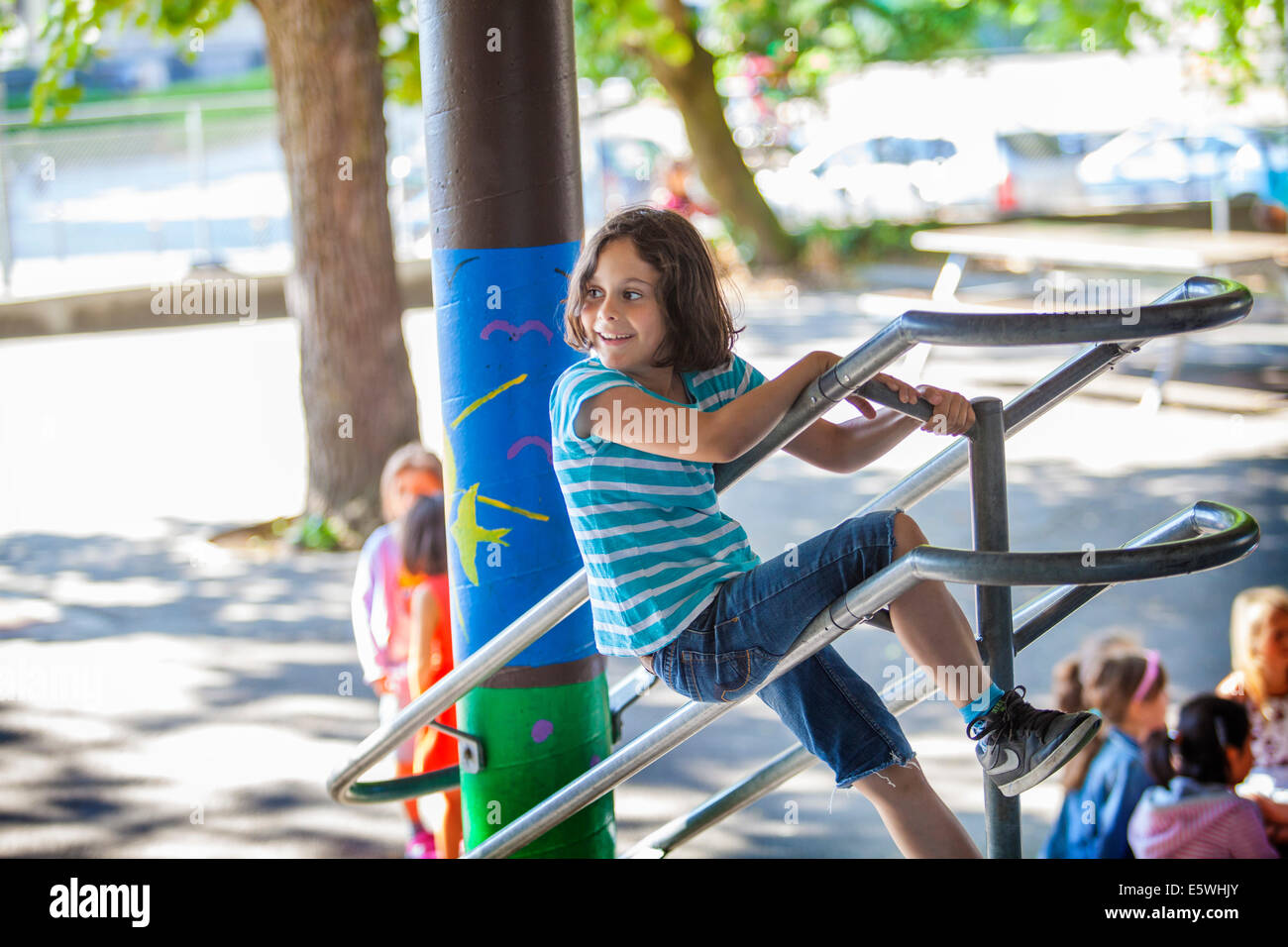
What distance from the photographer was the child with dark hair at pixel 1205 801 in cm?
315

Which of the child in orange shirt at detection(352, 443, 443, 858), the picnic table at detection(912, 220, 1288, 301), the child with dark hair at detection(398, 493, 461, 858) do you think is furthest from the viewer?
the picnic table at detection(912, 220, 1288, 301)

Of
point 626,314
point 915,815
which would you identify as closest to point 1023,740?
point 915,815

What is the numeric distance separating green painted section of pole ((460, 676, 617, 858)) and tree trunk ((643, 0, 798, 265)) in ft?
42.4

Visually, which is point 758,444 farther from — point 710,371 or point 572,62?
point 572,62

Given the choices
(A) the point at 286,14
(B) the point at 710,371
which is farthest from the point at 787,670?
(A) the point at 286,14

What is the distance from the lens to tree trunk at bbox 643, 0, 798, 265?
49.8 ft

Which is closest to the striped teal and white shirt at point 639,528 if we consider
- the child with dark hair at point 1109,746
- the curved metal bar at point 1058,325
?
the curved metal bar at point 1058,325

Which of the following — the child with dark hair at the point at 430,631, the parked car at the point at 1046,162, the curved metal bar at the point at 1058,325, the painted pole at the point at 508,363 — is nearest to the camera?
the curved metal bar at the point at 1058,325

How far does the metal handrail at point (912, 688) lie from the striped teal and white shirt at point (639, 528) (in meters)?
0.29

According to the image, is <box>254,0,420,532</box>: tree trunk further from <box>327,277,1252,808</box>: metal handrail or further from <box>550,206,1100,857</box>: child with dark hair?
<box>550,206,1100,857</box>: child with dark hair

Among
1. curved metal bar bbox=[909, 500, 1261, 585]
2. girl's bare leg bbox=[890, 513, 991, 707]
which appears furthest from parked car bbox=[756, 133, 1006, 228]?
curved metal bar bbox=[909, 500, 1261, 585]

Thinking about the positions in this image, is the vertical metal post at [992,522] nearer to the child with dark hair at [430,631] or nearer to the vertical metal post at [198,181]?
the child with dark hair at [430,631]

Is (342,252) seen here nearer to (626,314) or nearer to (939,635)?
(626,314)

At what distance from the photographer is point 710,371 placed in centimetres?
247
